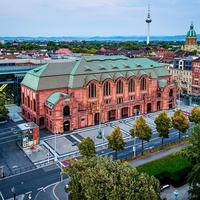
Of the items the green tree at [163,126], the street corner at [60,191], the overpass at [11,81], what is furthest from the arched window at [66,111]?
the overpass at [11,81]

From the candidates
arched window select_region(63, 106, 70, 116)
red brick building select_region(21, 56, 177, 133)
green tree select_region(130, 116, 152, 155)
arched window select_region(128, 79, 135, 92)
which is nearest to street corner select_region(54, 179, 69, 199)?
green tree select_region(130, 116, 152, 155)

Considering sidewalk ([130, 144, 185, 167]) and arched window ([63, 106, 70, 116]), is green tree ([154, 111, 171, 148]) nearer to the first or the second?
sidewalk ([130, 144, 185, 167])

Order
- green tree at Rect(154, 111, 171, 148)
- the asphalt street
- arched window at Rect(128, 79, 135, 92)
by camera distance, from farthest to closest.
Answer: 1. arched window at Rect(128, 79, 135, 92)
2. green tree at Rect(154, 111, 171, 148)
3. the asphalt street

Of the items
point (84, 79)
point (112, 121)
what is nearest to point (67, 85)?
point (84, 79)

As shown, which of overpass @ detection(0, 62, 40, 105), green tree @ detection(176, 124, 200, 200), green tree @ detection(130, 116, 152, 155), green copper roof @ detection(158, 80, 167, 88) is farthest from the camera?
overpass @ detection(0, 62, 40, 105)

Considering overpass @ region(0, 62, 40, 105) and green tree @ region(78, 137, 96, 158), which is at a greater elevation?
overpass @ region(0, 62, 40, 105)

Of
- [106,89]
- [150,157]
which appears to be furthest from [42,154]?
[106,89]

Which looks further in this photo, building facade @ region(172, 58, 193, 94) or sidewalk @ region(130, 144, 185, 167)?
building facade @ region(172, 58, 193, 94)

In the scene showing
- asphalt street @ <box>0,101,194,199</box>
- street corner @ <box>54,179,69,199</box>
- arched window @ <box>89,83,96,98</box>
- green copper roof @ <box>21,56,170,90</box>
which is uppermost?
green copper roof @ <box>21,56,170,90</box>

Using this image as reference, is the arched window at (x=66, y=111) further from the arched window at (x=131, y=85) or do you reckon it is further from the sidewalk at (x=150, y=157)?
the sidewalk at (x=150, y=157)
